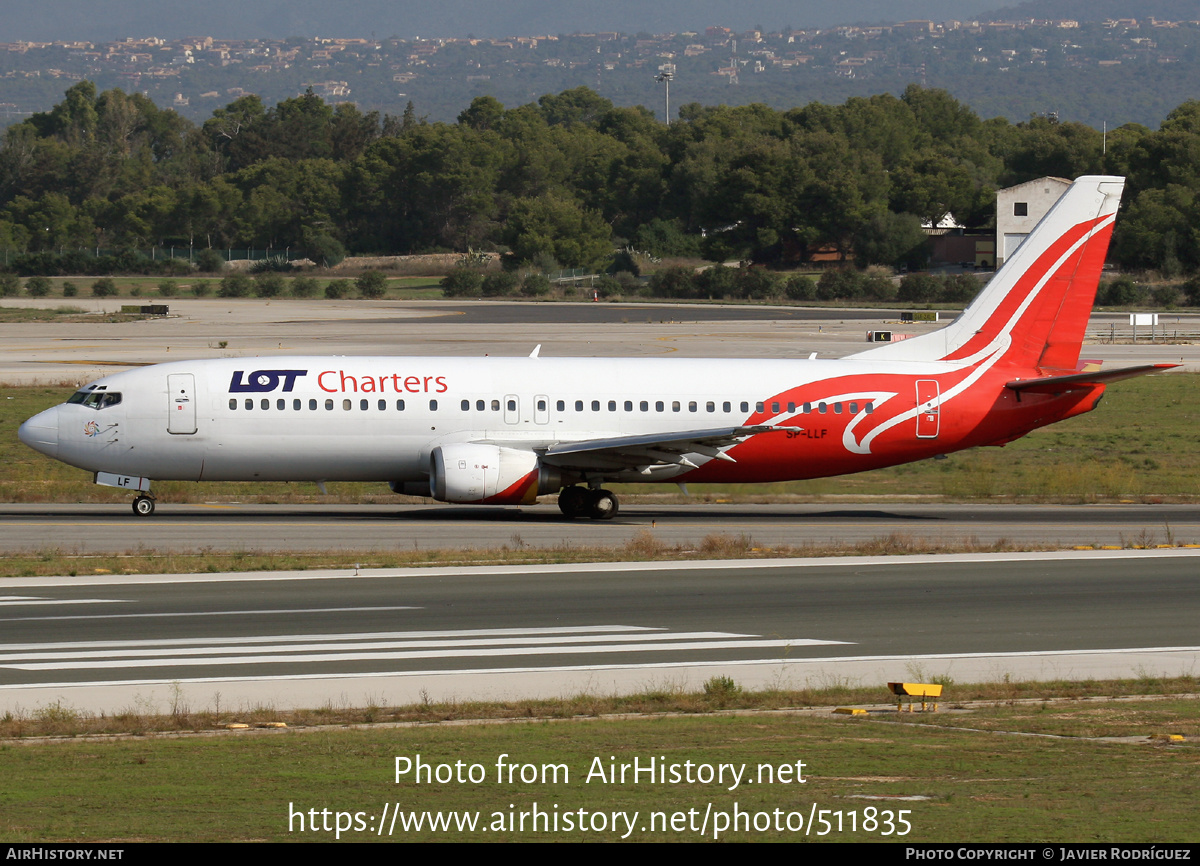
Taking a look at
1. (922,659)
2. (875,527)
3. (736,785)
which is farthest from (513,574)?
(736,785)

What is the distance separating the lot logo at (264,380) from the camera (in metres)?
34.4

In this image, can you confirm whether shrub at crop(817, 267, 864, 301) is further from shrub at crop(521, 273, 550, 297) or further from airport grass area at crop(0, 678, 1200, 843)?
airport grass area at crop(0, 678, 1200, 843)

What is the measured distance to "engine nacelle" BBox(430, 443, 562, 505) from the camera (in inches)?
1324

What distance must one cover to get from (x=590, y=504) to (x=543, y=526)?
158cm

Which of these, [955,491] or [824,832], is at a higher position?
[824,832]

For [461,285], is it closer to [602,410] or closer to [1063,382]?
[602,410]

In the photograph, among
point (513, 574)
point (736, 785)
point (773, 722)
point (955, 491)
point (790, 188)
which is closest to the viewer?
point (736, 785)

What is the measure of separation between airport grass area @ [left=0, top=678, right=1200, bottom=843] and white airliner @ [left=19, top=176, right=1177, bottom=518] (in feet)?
58.8

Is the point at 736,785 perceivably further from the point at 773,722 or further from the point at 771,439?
the point at 771,439

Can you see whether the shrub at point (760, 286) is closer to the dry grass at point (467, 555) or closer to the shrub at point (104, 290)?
the shrub at point (104, 290)

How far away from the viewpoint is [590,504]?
36.0m

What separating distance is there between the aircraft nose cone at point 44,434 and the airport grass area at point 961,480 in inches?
173

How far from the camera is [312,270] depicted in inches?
7653

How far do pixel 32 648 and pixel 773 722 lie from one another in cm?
1078
